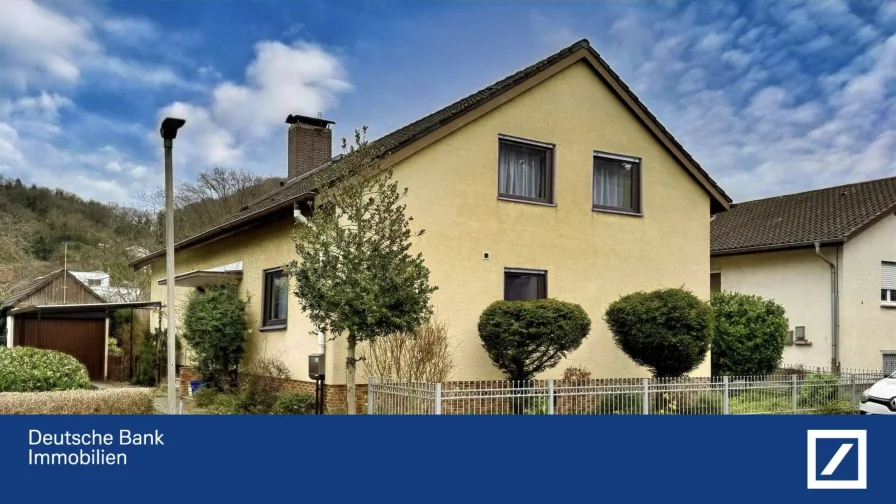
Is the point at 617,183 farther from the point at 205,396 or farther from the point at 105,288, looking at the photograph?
the point at 105,288

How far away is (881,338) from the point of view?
22.0m

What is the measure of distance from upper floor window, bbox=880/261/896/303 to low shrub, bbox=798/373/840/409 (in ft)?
25.1

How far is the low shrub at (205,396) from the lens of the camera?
50.0 feet

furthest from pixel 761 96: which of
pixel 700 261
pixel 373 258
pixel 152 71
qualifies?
pixel 152 71

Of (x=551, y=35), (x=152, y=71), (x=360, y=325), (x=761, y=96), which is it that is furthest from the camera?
(x=761, y=96)

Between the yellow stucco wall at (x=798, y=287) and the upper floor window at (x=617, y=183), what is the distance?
818 cm

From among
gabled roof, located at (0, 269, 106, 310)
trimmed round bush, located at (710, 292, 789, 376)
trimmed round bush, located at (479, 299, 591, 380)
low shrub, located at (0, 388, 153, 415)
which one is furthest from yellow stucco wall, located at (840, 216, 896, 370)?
gabled roof, located at (0, 269, 106, 310)

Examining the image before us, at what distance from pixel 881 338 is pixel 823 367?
217cm

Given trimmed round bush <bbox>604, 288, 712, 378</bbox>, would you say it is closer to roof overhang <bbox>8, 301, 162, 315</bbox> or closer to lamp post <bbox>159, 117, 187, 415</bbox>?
lamp post <bbox>159, 117, 187, 415</bbox>

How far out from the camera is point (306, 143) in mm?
22969

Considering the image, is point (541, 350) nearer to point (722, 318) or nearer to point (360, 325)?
point (360, 325)

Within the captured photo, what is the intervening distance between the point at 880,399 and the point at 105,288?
37135 millimetres

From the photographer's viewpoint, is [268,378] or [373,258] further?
[268,378]

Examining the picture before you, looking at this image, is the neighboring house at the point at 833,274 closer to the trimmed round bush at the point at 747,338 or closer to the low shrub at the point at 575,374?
the trimmed round bush at the point at 747,338
